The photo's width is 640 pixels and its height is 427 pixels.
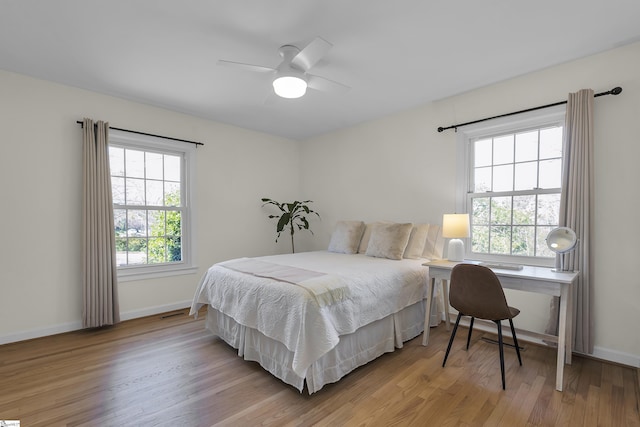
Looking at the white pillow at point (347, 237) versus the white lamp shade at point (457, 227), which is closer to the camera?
the white lamp shade at point (457, 227)

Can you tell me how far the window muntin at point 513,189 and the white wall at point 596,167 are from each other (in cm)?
24

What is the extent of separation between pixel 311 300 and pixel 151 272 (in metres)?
2.63

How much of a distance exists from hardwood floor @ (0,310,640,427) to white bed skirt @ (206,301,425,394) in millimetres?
74

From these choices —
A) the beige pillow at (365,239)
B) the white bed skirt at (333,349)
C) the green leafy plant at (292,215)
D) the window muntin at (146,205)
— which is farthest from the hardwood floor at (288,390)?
the green leafy plant at (292,215)

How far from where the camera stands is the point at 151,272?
12.1ft

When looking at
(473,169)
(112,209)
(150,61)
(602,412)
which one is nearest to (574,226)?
(473,169)

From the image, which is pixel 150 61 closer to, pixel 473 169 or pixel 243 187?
pixel 243 187

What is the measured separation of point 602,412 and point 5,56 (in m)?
5.14

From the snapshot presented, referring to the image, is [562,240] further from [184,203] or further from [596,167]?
[184,203]

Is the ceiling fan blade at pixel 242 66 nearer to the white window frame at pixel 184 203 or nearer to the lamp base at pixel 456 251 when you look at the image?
the white window frame at pixel 184 203

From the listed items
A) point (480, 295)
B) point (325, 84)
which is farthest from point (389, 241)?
point (325, 84)

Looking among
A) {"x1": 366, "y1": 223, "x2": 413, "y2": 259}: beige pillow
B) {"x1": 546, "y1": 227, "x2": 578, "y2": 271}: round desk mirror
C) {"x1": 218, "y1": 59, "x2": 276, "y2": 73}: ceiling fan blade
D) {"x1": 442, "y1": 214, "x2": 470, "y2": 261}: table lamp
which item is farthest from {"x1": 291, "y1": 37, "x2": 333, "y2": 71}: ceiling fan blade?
{"x1": 546, "y1": 227, "x2": 578, "y2": 271}: round desk mirror

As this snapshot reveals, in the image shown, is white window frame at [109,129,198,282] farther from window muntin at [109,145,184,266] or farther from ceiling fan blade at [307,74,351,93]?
ceiling fan blade at [307,74,351,93]

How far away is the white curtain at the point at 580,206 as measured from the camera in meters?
2.43
